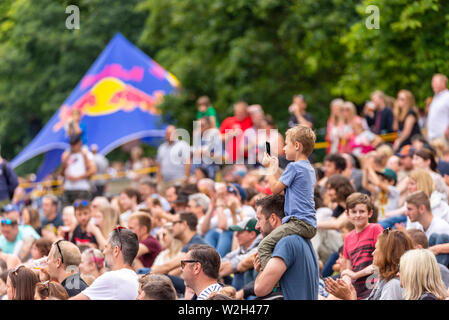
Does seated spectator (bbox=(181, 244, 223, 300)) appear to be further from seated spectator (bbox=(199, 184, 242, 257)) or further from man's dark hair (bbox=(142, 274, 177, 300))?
seated spectator (bbox=(199, 184, 242, 257))

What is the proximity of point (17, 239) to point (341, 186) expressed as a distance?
451 centimetres

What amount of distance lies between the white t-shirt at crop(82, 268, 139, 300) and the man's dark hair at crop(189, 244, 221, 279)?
0.63 metres

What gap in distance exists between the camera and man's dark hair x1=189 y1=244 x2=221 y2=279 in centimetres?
611

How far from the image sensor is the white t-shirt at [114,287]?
20.7 ft

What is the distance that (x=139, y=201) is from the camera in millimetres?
12641

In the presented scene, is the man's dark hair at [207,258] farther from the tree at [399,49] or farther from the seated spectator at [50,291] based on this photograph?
the tree at [399,49]

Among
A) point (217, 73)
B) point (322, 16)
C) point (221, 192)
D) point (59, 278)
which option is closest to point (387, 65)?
point (322, 16)

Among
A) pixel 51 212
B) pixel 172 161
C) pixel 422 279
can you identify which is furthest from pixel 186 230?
pixel 172 161

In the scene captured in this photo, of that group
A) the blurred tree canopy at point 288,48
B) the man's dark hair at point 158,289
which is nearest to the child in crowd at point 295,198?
the man's dark hair at point 158,289

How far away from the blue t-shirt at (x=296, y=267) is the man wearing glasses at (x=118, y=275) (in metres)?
1.27

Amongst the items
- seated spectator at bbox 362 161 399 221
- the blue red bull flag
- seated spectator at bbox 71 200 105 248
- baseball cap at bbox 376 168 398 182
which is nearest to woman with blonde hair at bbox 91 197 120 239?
seated spectator at bbox 71 200 105 248

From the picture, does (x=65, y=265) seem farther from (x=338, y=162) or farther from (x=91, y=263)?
(x=338, y=162)

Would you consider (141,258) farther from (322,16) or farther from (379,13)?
(322,16)

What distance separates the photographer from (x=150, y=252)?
966cm
